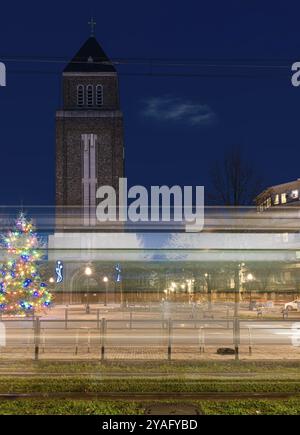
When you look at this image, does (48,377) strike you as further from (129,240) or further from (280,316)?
(280,316)

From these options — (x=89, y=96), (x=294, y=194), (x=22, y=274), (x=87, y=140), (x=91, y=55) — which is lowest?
(x=22, y=274)

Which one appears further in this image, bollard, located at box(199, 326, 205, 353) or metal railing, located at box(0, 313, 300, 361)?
bollard, located at box(199, 326, 205, 353)

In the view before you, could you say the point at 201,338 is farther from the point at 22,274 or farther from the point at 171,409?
the point at 171,409

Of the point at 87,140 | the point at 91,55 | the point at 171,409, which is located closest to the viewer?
the point at 171,409

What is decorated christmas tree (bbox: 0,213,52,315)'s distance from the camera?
501 inches

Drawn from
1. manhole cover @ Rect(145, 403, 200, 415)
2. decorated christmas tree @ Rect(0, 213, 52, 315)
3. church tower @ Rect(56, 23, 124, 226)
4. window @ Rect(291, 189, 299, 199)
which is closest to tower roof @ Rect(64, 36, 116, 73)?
church tower @ Rect(56, 23, 124, 226)

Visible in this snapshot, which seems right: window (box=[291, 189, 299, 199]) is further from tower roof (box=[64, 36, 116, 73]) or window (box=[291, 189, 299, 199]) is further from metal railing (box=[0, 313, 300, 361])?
metal railing (box=[0, 313, 300, 361])

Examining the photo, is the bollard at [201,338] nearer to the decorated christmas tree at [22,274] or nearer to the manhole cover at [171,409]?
the decorated christmas tree at [22,274]

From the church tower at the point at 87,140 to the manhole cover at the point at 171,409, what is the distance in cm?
4405

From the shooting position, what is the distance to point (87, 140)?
54281mm

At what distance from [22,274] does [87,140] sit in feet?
132

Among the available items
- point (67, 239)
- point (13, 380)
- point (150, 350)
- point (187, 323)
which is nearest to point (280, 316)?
point (187, 323)

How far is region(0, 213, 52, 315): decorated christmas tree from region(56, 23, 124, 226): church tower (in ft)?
118

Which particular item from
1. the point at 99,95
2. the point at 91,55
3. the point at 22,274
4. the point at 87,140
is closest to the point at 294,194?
the point at 99,95
